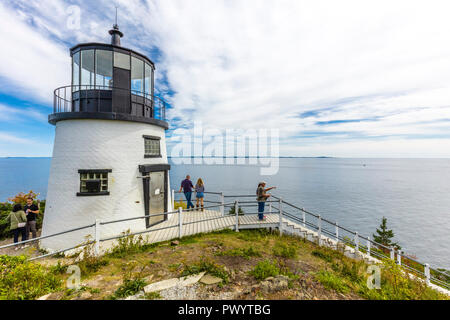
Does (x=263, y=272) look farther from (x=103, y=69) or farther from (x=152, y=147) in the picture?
(x=103, y=69)

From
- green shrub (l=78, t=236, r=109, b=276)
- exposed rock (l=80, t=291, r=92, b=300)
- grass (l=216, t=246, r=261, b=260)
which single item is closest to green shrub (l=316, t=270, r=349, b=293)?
grass (l=216, t=246, r=261, b=260)

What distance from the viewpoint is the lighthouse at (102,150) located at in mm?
8859

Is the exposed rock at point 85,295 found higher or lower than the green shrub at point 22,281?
lower

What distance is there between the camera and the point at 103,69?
993cm

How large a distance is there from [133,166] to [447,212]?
247 feet

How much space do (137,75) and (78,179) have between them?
613cm

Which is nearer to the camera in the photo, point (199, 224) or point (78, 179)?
point (78, 179)

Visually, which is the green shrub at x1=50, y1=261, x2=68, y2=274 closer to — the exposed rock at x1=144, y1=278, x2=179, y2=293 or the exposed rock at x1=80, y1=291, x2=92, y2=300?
the exposed rock at x1=80, y1=291, x2=92, y2=300

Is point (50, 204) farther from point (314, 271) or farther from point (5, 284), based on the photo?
point (314, 271)

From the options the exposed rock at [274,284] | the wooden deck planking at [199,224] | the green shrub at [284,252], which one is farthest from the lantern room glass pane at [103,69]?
the green shrub at [284,252]

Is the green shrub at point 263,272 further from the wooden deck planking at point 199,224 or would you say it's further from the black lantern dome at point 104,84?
the black lantern dome at point 104,84

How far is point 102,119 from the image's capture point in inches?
359

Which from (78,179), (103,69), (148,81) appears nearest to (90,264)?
(78,179)

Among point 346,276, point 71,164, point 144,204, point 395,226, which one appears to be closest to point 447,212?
point 395,226
